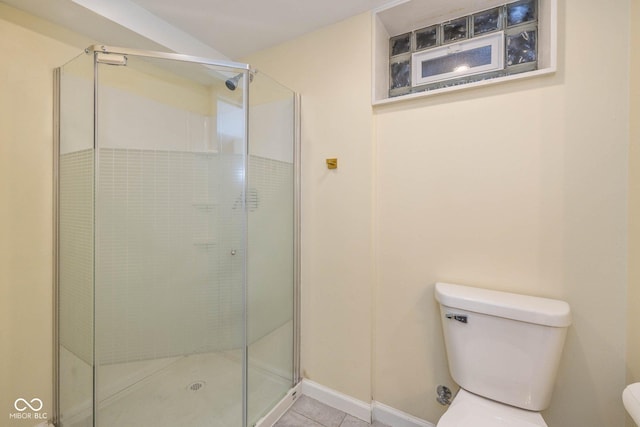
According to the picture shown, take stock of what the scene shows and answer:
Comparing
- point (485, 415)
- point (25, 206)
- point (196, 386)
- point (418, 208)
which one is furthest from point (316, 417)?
point (25, 206)

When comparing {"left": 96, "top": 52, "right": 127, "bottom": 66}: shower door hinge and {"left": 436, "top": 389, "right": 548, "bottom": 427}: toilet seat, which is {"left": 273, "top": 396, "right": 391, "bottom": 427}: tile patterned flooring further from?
{"left": 96, "top": 52, "right": 127, "bottom": 66}: shower door hinge

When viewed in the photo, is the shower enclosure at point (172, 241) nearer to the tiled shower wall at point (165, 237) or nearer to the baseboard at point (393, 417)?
the tiled shower wall at point (165, 237)

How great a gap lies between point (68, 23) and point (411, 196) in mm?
1930

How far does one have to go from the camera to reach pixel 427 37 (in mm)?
1513

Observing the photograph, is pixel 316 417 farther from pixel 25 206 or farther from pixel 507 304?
pixel 25 206

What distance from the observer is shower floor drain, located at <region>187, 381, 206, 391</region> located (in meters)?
1.60

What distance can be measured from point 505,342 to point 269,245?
1220 mm

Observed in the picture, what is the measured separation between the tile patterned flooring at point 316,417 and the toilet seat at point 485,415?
24.0 inches

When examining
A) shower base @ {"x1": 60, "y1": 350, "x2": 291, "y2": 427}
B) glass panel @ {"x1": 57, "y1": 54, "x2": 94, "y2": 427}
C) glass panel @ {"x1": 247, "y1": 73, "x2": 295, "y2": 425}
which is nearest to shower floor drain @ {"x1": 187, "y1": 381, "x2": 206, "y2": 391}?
shower base @ {"x1": 60, "y1": 350, "x2": 291, "y2": 427}

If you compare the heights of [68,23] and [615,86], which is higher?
[68,23]

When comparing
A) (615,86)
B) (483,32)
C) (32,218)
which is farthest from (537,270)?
(32,218)

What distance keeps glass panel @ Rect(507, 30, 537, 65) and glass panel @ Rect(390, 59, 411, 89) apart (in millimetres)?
476

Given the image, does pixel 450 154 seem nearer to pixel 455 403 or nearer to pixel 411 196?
pixel 411 196

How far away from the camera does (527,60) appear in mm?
1287
